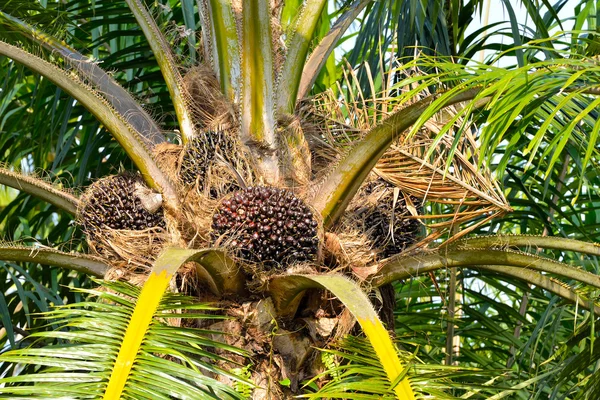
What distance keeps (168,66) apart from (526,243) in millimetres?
1322

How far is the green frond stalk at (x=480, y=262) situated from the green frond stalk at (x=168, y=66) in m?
0.83

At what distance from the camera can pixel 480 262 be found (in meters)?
2.42

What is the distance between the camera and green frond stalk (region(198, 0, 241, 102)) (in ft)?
9.21

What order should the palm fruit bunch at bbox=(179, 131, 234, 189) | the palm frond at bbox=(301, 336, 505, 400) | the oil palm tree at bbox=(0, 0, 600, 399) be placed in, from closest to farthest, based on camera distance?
the palm frond at bbox=(301, 336, 505, 400), the oil palm tree at bbox=(0, 0, 600, 399), the palm fruit bunch at bbox=(179, 131, 234, 189)

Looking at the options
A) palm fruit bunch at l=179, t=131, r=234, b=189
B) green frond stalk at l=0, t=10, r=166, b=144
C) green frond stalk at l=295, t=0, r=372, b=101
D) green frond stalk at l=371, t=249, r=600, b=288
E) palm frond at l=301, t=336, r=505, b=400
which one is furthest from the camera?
green frond stalk at l=295, t=0, r=372, b=101

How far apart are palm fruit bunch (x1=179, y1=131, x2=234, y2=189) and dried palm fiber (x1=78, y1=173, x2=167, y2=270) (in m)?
0.13

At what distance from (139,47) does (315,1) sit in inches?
43.9

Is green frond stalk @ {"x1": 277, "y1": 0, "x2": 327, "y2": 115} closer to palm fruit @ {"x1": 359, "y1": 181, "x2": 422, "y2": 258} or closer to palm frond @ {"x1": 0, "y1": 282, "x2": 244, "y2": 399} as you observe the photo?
palm fruit @ {"x1": 359, "y1": 181, "x2": 422, "y2": 258}

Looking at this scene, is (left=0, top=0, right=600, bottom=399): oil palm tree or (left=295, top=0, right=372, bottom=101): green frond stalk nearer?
(left=0, top=0, right=600, bottom=399): oil palm tree

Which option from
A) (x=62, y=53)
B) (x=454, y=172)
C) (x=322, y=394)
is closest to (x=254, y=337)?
(x=322, y=394)

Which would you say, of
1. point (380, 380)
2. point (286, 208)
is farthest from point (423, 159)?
point (380, 380)

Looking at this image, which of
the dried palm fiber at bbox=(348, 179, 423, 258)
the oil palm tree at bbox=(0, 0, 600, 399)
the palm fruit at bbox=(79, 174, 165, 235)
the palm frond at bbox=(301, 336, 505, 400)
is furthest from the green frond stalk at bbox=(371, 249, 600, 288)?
the palm fruit at bbox=(79, 174, 165, 235)

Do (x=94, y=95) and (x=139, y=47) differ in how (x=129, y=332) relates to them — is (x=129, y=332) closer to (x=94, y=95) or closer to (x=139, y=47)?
(x=94, y=95)

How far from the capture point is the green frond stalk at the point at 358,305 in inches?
78.7
